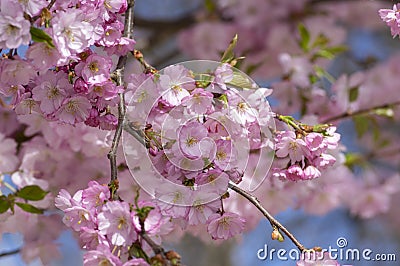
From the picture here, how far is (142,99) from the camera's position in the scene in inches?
40.8

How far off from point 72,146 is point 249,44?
101cm

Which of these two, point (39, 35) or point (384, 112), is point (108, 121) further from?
point (384, 112)

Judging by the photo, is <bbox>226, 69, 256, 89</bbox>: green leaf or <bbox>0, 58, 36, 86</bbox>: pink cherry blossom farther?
<bbox>226, 69, 256, 89</bbox>: green leaf

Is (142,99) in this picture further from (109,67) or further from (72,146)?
(72,146)

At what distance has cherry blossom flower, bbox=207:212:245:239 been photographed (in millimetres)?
982

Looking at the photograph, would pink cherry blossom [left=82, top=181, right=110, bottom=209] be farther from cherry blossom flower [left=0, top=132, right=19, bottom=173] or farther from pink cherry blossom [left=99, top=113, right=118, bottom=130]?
cherry blossom flower [left=0, top=132, right=19, bottom=173]

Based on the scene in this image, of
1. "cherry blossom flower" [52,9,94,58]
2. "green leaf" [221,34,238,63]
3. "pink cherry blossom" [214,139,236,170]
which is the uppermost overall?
"green leaf" [221,34,238,63]

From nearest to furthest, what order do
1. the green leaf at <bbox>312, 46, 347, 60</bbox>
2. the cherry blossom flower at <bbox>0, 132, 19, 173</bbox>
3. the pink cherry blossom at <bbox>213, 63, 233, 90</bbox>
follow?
the pink cherry blossom at <bbox>213, 63, 233, 90</bbox>, the cherry blossom flower at <bbox>0, 132, 19, 173</bbox>, the green leaf at <bbox>312, 46, 347, 60</bbox>

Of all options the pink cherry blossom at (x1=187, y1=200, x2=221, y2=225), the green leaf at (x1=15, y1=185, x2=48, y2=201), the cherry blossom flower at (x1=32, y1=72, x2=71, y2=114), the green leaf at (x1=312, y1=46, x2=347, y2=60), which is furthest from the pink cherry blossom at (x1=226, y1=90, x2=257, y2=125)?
the green leaf at (x1=312, y1=46, x2=347, y2=60)

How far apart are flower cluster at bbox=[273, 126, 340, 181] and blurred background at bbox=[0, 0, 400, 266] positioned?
0.38 m

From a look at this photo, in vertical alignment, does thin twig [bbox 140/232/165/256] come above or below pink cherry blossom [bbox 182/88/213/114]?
below

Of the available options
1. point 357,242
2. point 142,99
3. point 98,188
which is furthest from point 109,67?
point 357,242

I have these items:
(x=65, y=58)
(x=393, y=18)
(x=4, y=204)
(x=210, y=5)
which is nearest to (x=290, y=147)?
(x=393, y=18)

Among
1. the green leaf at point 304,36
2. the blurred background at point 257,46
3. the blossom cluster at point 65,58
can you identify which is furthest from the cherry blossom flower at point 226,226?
the green leaf at point 304,36
